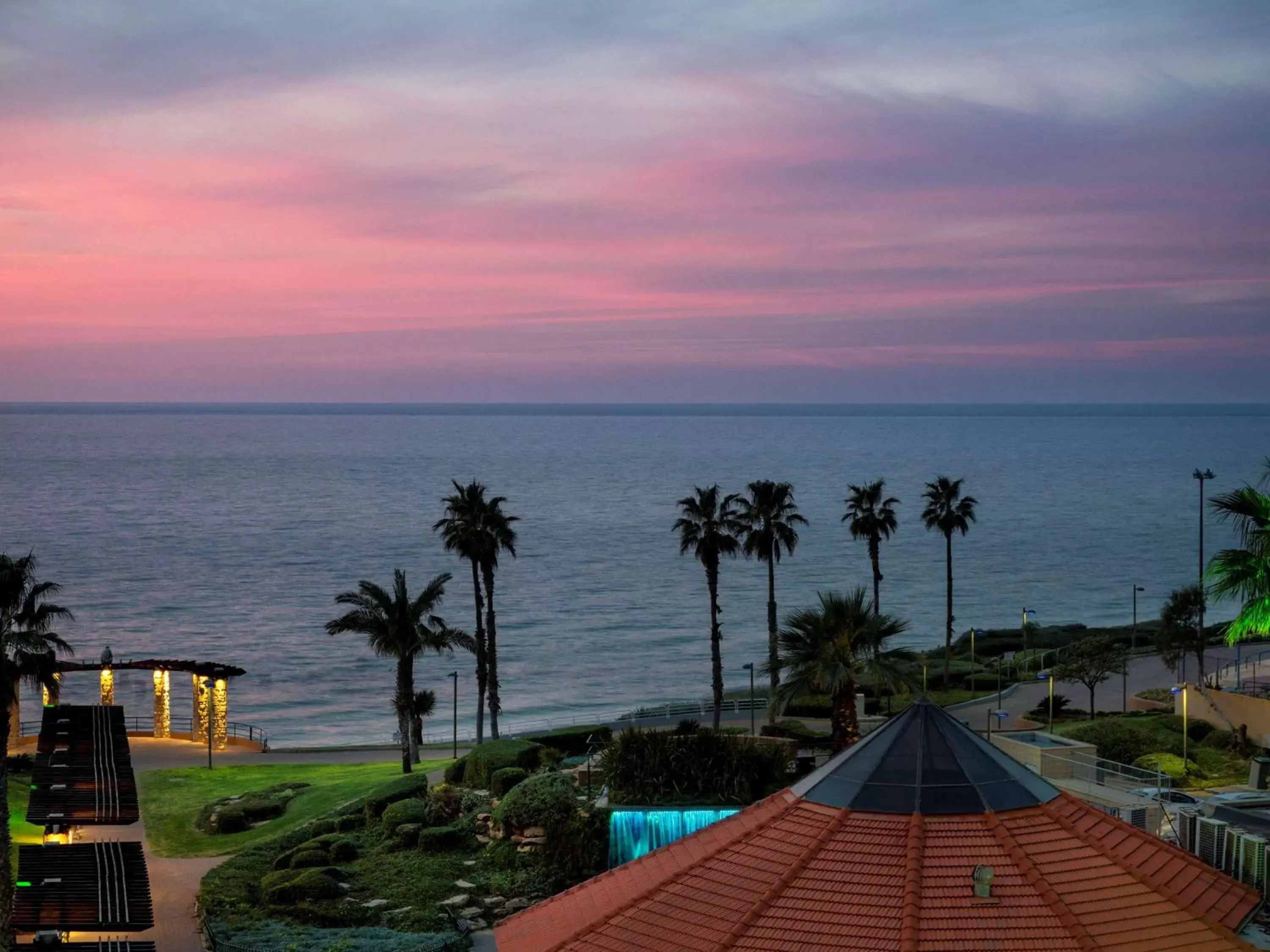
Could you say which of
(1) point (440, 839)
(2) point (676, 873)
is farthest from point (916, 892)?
(1) point (440, 839)

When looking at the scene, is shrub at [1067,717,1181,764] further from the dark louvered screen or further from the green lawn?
the dark louvered screen

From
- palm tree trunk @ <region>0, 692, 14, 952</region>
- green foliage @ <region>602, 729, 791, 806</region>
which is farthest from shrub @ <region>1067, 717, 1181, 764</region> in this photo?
palm tree trunk @ <region>0, 692, 14, 952</region>

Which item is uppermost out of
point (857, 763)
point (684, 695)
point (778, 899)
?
point (857, 763)

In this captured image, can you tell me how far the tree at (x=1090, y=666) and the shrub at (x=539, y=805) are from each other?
31.1 meters

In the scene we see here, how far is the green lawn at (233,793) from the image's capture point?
143ft

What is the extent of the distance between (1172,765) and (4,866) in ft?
111

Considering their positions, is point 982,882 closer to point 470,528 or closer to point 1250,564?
point 1250,564

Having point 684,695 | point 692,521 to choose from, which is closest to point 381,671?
point 684,695

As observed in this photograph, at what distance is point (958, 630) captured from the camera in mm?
116562

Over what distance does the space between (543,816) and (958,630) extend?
279ft

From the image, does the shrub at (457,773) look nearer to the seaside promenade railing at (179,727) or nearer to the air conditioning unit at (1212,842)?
the seaside promenade railing at (179,727)

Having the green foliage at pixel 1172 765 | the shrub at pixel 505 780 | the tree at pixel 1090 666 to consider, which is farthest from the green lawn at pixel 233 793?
the tree at pixel 1090 666

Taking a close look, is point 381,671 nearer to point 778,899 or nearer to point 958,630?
point 958,630

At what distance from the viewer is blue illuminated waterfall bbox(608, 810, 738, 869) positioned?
36000 millimetres
